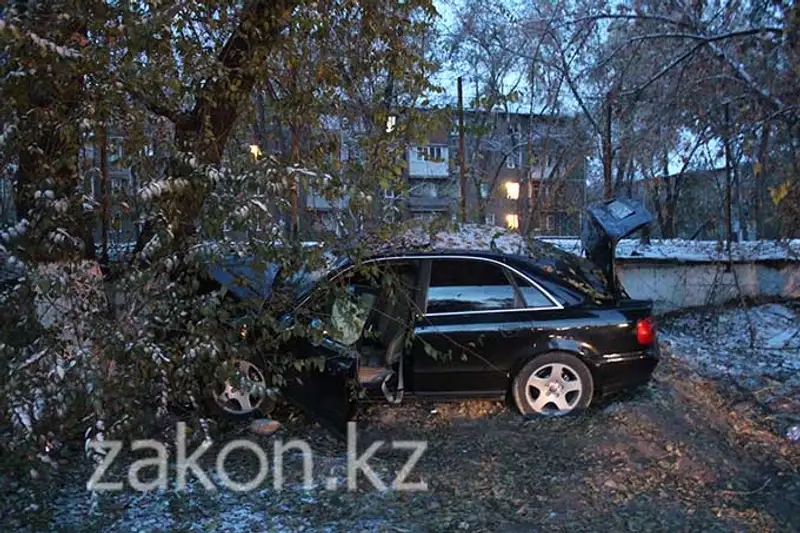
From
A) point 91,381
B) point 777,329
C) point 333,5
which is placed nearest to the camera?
point 91,381

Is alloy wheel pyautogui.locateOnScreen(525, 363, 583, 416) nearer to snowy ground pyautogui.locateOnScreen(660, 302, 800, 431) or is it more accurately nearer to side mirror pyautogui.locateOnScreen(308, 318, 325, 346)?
snowy ground pyautogui.locateOnScreen(660, 302, 800, 431)

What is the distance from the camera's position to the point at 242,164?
13.2 feet

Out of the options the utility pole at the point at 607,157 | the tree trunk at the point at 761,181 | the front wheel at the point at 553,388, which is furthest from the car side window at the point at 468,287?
the utility pole at the point at 607,157

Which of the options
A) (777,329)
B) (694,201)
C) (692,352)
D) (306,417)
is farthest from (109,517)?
(694,201)

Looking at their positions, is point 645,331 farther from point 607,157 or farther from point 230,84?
point 607,157

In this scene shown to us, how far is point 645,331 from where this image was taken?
5.58 m

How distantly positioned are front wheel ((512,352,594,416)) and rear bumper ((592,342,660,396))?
0.31 feet

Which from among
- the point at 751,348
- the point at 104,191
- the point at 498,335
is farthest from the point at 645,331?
the point at 104,191

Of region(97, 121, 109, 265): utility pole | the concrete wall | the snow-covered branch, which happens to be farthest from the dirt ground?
the concrete wall

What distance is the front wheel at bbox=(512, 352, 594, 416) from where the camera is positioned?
215 inches

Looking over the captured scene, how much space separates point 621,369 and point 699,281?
239 inches

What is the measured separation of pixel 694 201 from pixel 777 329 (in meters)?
15.3

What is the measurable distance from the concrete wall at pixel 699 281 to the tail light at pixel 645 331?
5.02 metres

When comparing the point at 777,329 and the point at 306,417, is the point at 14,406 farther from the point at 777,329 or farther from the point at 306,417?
the point at 777,329
